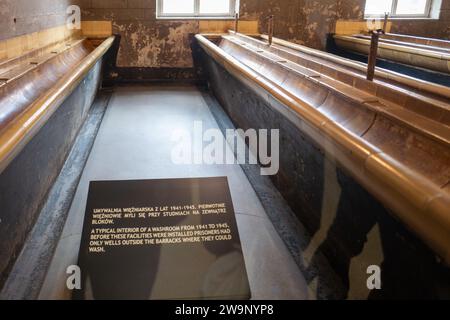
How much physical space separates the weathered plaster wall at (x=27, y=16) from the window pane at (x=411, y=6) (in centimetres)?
559

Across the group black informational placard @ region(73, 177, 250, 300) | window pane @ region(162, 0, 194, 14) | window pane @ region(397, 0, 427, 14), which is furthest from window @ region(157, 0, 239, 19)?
black informational placard @ region(73, 177, 250, 300)

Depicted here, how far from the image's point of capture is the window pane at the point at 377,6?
7.29 m

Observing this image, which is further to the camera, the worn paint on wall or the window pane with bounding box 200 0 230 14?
the window pane with bounding box 200 0 230 14

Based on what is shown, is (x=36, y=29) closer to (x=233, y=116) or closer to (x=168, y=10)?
(x=233, y=116)

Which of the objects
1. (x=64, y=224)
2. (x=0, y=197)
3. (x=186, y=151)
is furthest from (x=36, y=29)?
(x=0, y=197)

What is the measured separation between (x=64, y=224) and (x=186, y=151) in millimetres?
1437

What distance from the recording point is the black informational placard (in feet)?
5.56

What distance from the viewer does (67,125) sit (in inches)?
138

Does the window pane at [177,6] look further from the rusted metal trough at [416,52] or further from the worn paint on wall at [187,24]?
the rusted metal trough at [416,52]

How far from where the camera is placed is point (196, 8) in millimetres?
6984

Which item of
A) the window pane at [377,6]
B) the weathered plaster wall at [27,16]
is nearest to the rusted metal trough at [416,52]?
the window pane at [377,6]

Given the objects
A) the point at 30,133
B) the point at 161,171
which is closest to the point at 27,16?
the point at 161,171

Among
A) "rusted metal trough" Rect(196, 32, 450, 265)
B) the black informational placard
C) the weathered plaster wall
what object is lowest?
the black informational placard

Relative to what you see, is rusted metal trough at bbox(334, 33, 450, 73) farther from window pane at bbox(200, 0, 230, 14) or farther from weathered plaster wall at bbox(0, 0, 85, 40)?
weathered plaster wall at bbox(0, 0, 85, 40)
